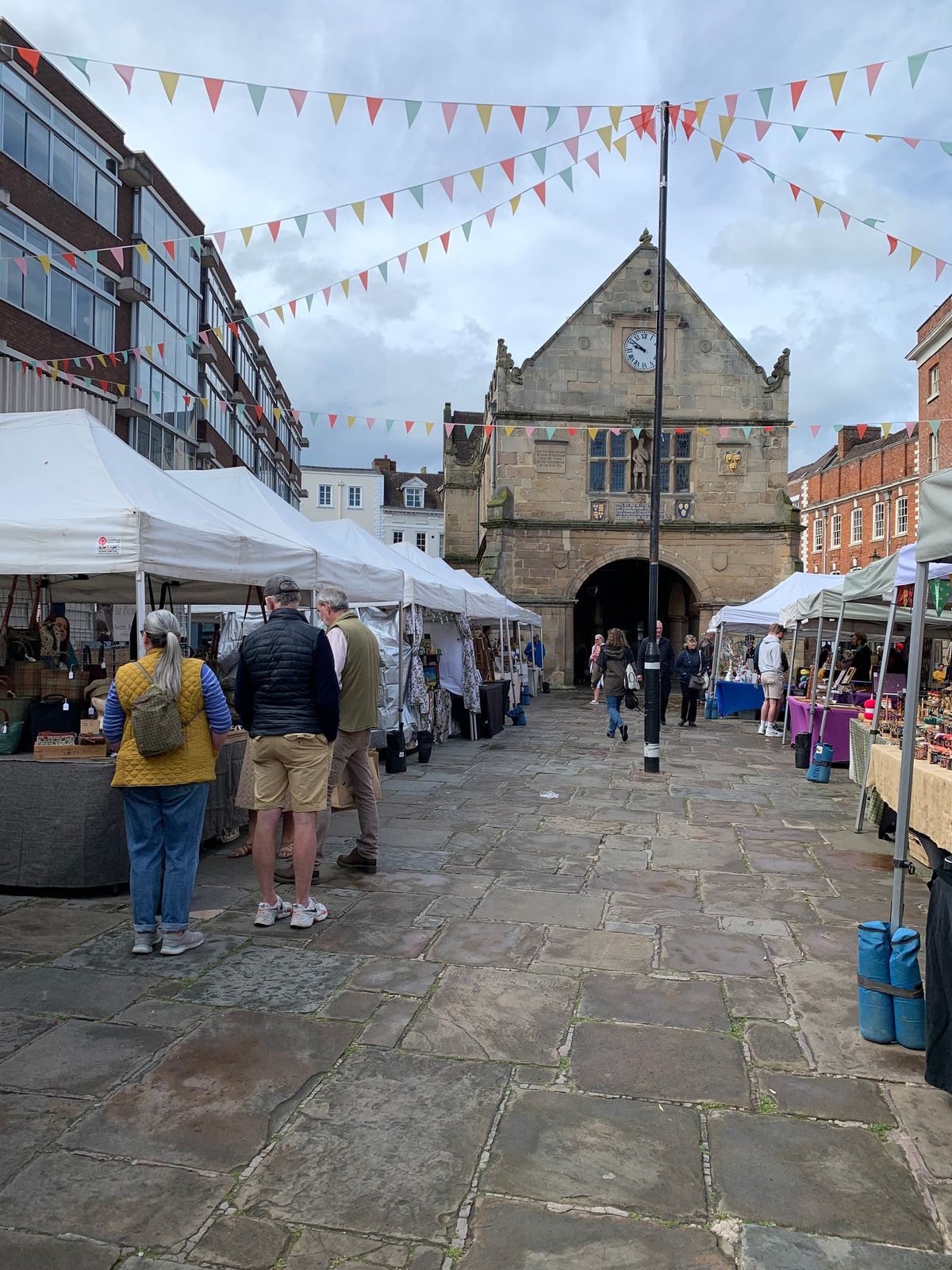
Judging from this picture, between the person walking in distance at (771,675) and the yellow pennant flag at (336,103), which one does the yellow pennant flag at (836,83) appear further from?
the person walking in distance at (771,675)

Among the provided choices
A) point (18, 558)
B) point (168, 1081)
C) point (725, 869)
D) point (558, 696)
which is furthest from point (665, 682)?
point (168, 1081)

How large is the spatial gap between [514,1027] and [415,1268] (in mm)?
1459

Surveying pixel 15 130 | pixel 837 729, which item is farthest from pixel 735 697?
pixel 15 130

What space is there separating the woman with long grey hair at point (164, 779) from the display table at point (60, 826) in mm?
999

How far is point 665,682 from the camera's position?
764 inches

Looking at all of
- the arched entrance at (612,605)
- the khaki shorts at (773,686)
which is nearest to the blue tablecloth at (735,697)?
the khaki shorts at (773,686)

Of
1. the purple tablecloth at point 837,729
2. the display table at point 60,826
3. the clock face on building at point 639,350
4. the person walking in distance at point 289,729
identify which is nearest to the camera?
the person walking in distance at point 289,729

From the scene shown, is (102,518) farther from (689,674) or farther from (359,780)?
(689,674)

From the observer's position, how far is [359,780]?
599cm

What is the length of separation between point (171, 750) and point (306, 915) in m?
1.20

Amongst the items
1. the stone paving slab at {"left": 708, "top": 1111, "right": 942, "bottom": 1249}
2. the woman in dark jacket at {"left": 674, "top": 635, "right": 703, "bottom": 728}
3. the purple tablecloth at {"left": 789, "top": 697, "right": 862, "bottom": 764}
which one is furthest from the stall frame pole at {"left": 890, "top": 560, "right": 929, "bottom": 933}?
the woman in dark jacket at {"left": 674, "top": 635, "right": 703, "bottom": 728}

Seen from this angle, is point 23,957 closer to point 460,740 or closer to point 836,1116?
point 836,1116

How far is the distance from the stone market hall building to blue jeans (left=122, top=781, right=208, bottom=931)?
22.3 metres

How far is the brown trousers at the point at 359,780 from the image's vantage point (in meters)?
5.86
